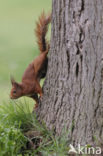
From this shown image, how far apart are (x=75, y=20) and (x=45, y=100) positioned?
0.85m

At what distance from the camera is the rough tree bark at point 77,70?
303 centimetres

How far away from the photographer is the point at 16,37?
342 inches

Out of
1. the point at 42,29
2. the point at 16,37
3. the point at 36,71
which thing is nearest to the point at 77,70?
the point at 36,71

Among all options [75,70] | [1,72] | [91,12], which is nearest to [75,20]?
[91,12]

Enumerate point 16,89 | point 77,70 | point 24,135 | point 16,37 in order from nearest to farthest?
point 77,70 → point 24,135 → point 16,89 → point 16,37

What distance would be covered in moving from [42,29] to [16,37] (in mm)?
5039

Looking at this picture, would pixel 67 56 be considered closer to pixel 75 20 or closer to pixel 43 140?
pixel 75 20

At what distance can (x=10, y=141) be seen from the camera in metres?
3.28

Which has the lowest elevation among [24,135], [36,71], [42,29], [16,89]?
[24,135]

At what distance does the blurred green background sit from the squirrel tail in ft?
6.26

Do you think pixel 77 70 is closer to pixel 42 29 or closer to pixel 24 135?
pixel 42 29

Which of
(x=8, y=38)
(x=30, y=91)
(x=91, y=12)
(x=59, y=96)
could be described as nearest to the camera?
(x=91, y=12)

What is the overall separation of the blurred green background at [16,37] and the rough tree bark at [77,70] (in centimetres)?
218

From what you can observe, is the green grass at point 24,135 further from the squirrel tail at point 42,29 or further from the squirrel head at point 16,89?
the squirrel tail at point 42,29
